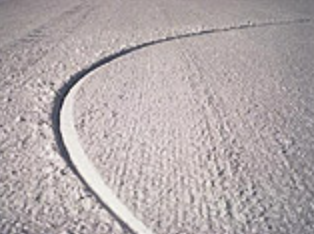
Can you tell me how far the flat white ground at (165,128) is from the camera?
2816 mm

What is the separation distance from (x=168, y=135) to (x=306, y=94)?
1661 mm

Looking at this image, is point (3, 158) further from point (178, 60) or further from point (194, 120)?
point (178, 60)

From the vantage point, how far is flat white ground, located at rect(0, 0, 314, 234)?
111 inches

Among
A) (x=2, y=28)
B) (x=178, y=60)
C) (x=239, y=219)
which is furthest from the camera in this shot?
(x=2, y=28)

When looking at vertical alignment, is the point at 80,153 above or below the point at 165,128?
below

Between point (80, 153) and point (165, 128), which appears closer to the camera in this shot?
point (80, 153)

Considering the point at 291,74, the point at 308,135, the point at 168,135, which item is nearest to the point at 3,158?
the point at 168,135

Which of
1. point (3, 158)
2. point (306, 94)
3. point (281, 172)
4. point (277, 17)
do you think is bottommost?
point (3, 158)

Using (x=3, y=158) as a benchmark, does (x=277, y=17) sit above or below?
above

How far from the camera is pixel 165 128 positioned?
3.90m

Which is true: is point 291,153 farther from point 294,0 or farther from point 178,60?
point 294,0

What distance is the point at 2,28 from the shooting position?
6898 mm

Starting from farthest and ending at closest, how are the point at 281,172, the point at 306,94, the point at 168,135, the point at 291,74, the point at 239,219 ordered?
the point at 291,74, the point at 306,94, the point at 168,135, the point at 281,172, the point at 239,219

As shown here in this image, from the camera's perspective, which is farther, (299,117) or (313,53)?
(313,53)
